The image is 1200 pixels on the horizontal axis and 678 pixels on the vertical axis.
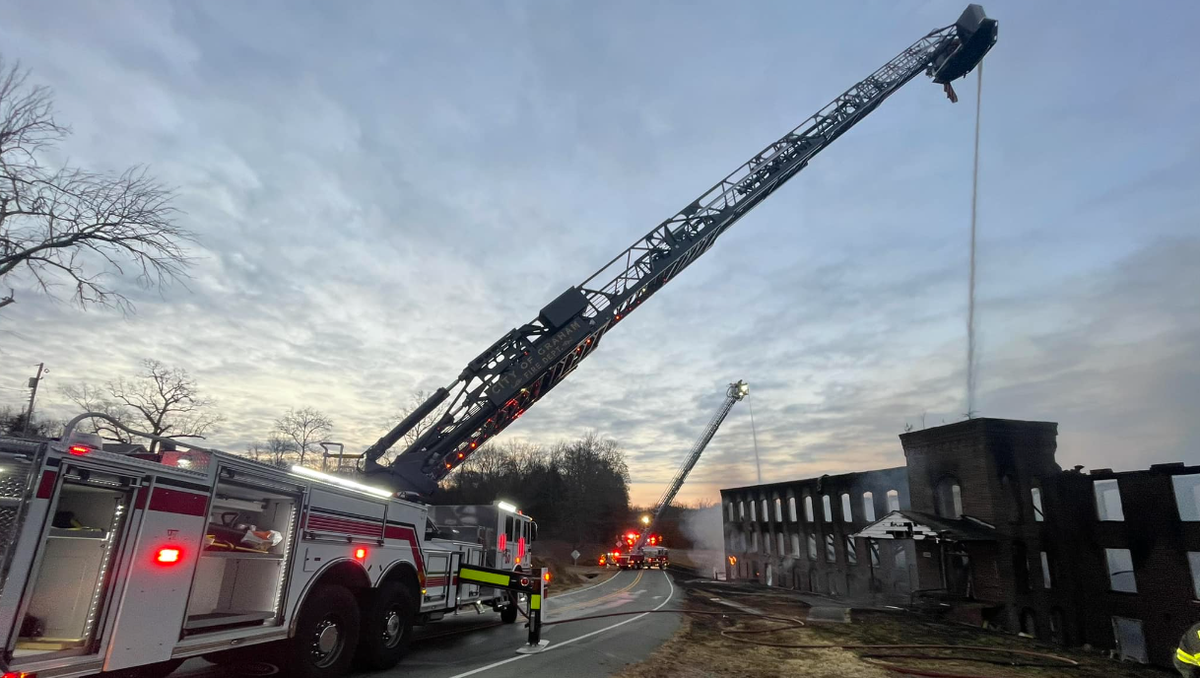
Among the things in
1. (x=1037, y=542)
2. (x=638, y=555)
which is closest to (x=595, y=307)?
(x=1037, y=542)

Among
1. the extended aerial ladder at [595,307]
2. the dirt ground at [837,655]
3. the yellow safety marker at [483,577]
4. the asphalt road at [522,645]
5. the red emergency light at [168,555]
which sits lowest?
the asphalt road at [522,645]

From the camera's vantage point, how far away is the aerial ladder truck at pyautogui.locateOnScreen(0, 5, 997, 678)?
4.68 m

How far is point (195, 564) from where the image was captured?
5855mm

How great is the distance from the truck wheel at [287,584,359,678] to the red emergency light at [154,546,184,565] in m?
2.02

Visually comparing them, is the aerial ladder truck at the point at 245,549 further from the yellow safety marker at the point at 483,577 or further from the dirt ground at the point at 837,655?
the dirt ground at the point at 837,655

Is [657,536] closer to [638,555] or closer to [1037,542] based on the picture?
[638,555]

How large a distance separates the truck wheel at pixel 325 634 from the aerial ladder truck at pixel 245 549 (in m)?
0.02

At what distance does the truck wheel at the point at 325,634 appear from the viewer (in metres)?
7.19

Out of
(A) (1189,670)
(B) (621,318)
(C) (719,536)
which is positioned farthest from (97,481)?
(C) (719,536)

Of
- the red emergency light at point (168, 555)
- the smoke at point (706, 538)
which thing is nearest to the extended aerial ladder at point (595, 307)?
the red emergency light at point (168, 555)

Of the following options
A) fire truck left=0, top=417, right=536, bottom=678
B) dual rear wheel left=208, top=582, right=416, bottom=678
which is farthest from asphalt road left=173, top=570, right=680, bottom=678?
fire truck left=0, top=417, right=536, bottom=678

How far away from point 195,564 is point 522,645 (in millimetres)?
6966

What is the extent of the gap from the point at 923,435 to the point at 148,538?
1170 inches

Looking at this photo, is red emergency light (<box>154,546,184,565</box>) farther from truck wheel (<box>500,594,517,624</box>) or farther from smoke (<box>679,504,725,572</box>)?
smoke (<box>679,504,725,572</box>)
